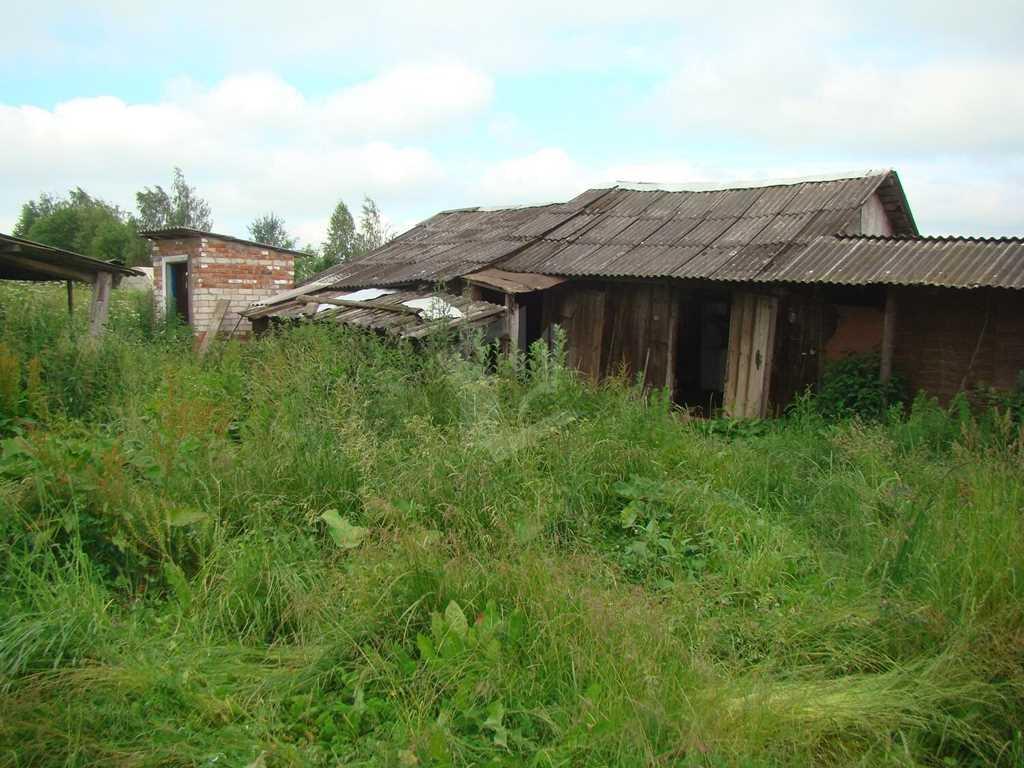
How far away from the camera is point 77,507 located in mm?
4047

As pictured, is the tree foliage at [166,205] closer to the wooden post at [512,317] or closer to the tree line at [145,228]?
the tree line at [145,228]

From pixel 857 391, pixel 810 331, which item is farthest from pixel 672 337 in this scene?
pixel 857 391

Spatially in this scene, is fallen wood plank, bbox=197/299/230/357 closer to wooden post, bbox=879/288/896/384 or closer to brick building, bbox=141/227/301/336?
brick building, bbox=141/227/301/336

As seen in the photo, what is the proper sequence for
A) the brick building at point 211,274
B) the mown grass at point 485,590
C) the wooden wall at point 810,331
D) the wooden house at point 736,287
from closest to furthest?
the mown grass at point 485,590, the wooden wall at point 810,331, the wooden house at point 736,287, the brick building at point 211,274

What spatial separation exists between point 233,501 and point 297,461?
48 cm

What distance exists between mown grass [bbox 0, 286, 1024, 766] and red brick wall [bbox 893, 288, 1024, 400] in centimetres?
252

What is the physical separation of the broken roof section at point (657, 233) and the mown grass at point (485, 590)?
4.15 metres

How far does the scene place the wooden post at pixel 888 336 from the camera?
325 inches

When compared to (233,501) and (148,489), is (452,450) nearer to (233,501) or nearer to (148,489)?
(233,501)

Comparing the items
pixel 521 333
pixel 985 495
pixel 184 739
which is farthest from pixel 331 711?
pixel 521 333

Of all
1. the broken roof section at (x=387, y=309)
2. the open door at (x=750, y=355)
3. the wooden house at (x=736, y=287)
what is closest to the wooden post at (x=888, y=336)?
the wooden house at (x=736, y=287)

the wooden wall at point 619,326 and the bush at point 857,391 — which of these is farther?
the wooden wall at point 619,326

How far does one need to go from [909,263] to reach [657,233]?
3.88m

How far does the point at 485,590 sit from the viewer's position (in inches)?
136
